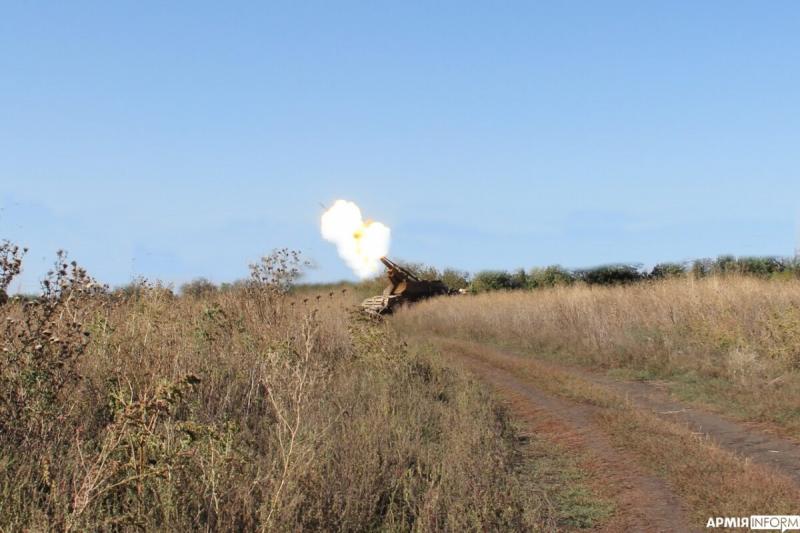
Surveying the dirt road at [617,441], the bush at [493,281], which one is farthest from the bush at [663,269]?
the dirt road at [617,441]

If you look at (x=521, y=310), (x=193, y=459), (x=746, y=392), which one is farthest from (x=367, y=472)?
(x=521, y=310)

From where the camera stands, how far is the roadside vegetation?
521cm

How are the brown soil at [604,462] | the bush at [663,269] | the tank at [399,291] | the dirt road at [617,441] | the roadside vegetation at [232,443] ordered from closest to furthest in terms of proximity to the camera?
the roadside vegetation at [232,443]
the brown soil at [604,462]
the dirt road at [617,441]
the tank at [399,291]
the bush at [663,269]

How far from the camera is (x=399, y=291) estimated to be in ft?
124

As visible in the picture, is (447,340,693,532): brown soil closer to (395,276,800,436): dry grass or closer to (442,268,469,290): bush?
(395,276,800,436): dry grass

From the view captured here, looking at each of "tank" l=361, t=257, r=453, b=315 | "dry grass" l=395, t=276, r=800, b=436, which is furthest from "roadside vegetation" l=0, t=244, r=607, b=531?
"tank" l=361, t=257, r=453, b=315

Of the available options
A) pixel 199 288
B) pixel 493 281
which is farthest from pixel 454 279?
pixel 199 288

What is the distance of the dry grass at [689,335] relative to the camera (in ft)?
43.0

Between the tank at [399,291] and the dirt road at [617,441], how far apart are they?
20058mm

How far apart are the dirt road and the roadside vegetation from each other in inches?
13.6

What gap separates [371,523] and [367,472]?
1.98ft

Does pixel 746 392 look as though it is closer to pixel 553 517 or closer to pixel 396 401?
pixel 396 401

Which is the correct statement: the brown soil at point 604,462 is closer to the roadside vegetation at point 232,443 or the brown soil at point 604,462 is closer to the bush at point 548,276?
the roadside vegetation at point 232,443

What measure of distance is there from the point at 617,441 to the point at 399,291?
29.0m
